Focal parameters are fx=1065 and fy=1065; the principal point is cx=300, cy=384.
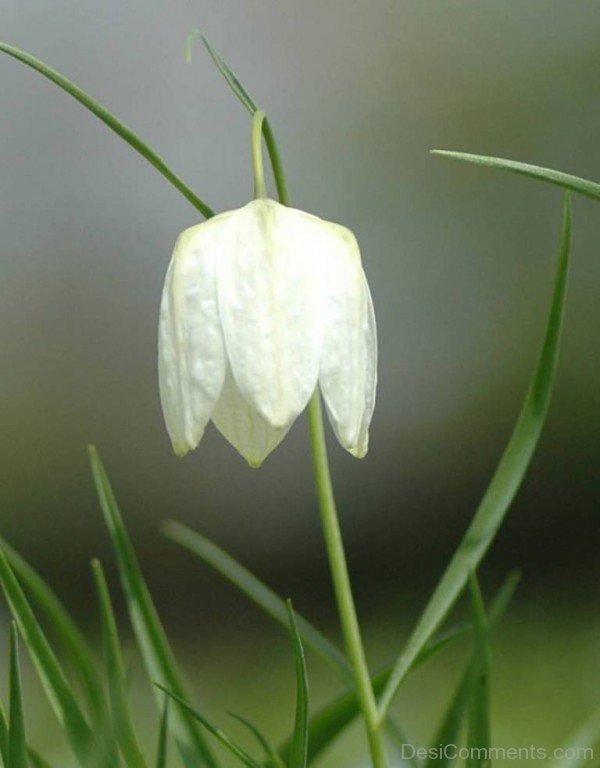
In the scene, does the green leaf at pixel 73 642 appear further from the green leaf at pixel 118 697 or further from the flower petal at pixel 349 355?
the flower petal at pixel 349 355

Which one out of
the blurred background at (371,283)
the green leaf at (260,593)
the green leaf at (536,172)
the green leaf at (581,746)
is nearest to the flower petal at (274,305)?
the green leaf at (536,172)

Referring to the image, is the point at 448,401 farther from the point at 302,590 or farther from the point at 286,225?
the point at 286,225

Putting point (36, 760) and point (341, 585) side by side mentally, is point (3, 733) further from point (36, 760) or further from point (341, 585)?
point (341, 585)

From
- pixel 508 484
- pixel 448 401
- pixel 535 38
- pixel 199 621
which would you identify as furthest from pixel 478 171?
pixel 508 484

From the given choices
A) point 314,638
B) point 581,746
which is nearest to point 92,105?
point 314,638

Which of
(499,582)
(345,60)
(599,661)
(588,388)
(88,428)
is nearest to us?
(599,661)

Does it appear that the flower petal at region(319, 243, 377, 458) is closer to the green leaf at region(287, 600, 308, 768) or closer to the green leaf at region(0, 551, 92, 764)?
the green leaf at region(287, 600, 308, 768)
